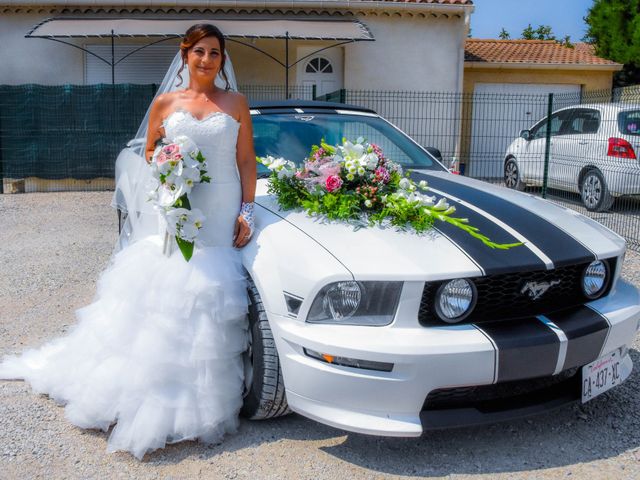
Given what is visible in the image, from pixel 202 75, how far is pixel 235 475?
1.95 metres

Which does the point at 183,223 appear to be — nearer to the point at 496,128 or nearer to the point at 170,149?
the point at 170,149

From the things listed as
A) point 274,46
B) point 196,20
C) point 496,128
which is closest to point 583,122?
point 496,128

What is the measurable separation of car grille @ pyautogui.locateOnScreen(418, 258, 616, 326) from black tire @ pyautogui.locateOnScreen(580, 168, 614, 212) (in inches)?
256

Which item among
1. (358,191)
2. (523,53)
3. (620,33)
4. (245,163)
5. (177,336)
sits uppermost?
(620,33)

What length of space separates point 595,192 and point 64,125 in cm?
889

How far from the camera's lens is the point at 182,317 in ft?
10.2

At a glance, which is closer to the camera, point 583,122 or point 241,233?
point 241,233

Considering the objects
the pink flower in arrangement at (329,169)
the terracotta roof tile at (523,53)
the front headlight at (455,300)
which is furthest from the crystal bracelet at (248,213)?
the terracotta roof tile at (523,53)

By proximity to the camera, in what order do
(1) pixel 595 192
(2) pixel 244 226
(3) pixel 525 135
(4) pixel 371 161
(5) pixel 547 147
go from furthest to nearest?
(3) pixel 525 135, (5) pixel 547 147, (1) pixel 595 192, (4) pixel 371 161, (2) pixel 244 226

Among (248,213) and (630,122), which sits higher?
(630,122)

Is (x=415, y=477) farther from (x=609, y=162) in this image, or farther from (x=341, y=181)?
(x=609, y=162)

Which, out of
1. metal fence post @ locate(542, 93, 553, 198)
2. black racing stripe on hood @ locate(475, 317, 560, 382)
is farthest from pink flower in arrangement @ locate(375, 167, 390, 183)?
metal fence post @ locate(542, 93, 553, 198)

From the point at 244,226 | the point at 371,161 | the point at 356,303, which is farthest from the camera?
the point at 371,161

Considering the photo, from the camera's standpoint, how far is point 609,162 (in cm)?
904
